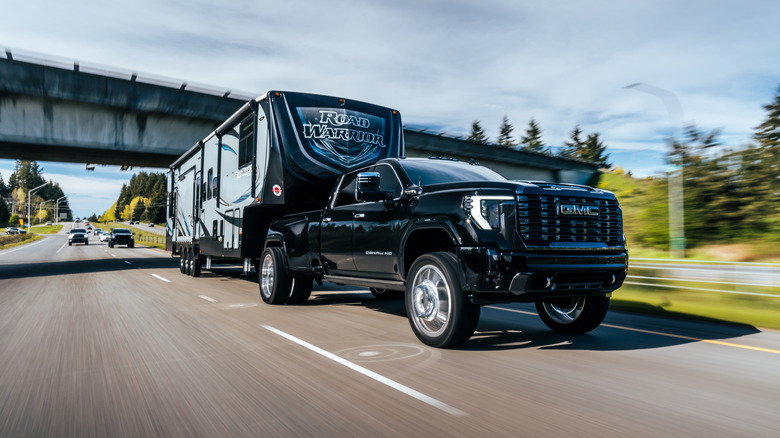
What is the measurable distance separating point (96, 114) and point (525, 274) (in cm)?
2155

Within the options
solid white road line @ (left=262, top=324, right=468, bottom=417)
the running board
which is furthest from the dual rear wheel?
solid white road line @ (left=262, top=324, right=468, bottom=417)

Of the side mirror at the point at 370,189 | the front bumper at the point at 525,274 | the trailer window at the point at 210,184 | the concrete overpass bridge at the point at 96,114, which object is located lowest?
the front bumper at the point at 525,274

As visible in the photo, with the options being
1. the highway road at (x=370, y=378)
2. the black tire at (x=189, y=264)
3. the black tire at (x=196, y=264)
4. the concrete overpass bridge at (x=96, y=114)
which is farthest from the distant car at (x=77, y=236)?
the highway road at (x=370, y=378)

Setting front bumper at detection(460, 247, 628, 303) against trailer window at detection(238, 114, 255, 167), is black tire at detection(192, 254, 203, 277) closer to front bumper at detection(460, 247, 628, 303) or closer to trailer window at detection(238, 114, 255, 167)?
trailer window at detection(238, 114, 255, 167)

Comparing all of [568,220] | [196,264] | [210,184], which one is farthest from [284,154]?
[196,264]

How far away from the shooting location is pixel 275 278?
996 centimetres

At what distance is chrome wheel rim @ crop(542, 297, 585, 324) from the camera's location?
7309 millimetres

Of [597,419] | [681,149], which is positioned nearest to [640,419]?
[597,419]

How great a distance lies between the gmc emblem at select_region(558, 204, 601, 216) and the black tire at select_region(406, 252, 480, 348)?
4.16ft

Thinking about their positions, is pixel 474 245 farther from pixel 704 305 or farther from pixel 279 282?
pixel 704 305

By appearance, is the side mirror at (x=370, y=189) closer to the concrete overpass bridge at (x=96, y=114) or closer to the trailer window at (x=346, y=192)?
the trailer window at (x=346, y=192)

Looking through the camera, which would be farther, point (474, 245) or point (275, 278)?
point (275, 278)

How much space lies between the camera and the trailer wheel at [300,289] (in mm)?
10164

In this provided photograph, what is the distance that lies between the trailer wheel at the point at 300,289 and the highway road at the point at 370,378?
1.27 metres
